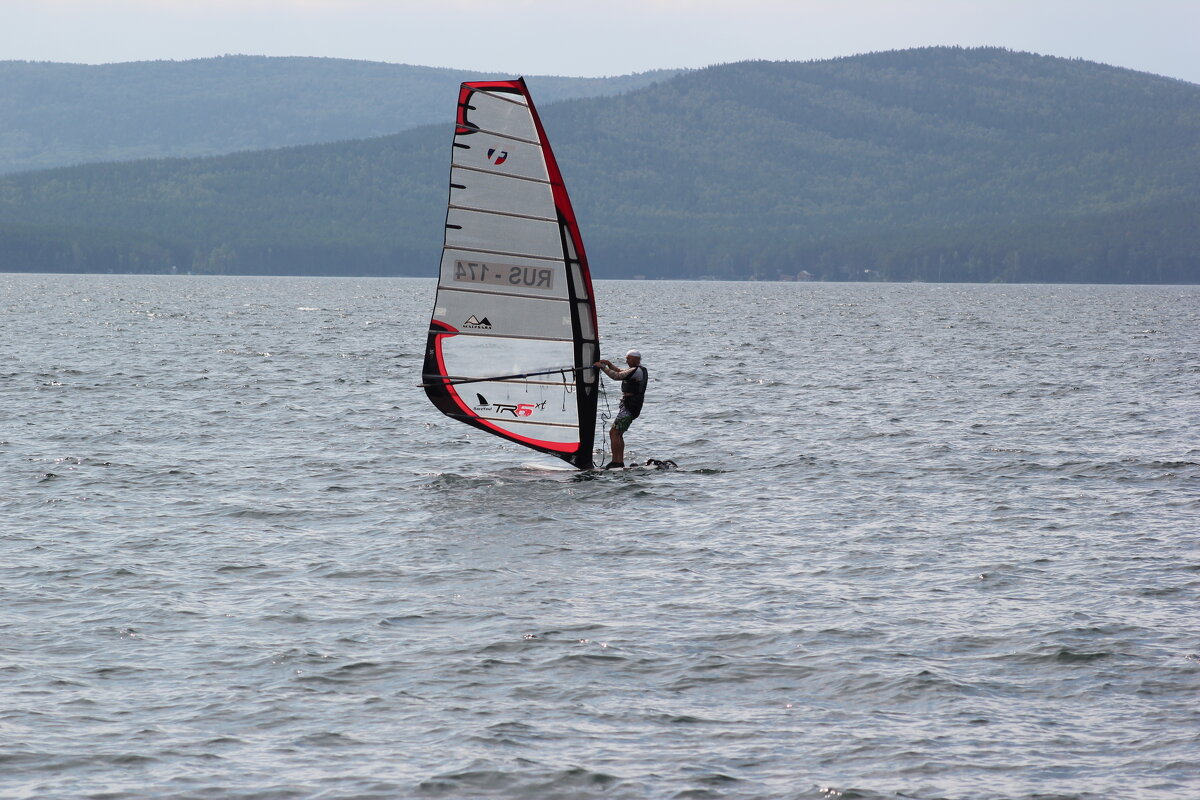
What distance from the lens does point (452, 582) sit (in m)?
17.0

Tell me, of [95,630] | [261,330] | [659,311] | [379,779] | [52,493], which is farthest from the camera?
[659,311]

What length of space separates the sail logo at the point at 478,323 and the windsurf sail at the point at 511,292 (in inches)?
0.9

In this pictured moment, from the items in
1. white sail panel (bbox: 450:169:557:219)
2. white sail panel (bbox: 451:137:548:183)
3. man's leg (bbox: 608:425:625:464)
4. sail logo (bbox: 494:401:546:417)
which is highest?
white sail panel (bbox: 451:137:548:183)

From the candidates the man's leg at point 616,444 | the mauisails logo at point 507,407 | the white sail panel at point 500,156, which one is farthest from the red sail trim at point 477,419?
the white sail panel at point 500,156

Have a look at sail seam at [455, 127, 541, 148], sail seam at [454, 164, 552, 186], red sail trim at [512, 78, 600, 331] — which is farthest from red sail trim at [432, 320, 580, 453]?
sail seam at [455, 127, 541, 148]

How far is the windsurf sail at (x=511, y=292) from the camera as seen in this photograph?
73.6 feet

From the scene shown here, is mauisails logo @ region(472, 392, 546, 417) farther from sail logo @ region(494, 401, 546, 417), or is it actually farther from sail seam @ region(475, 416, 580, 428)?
sail seam @ region(475, 416, 580, 428)

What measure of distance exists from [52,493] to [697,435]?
46.8ft

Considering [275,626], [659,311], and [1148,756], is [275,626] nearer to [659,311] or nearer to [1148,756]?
[1148,756]

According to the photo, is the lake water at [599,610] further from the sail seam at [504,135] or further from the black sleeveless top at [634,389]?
the sail seam at [504,135]

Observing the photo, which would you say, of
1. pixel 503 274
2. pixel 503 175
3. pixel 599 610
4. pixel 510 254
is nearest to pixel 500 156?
pixel 503 175

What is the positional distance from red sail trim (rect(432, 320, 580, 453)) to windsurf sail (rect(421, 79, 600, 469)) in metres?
0.02

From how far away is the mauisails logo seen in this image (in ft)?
79.1

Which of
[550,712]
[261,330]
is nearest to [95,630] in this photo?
[550,712]
